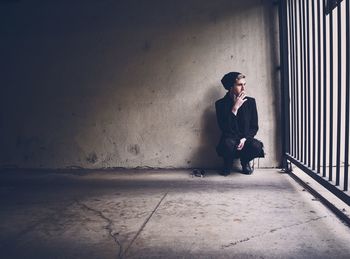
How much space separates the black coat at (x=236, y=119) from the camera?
4.35 meters

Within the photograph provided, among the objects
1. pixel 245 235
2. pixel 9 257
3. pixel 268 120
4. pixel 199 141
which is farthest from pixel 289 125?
pixel 9 257

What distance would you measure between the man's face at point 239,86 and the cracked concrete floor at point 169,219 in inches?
44.6

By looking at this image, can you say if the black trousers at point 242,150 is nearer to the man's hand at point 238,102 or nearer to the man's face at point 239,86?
the man's hand at point 238,102

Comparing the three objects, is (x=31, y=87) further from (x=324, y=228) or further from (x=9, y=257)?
(x=324, y=228)

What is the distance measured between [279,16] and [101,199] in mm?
3275

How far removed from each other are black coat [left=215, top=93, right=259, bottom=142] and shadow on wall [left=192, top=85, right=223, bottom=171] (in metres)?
0.29

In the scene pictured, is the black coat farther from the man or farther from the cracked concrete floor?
the cracked concrete floor

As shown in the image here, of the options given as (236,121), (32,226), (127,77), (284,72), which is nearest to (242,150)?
(236,121)

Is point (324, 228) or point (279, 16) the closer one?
point (324, 228)

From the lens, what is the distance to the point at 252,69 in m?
4.54

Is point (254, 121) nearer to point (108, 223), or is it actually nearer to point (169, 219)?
point (169, 219)

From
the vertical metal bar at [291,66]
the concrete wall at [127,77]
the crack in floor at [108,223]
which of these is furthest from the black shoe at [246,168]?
the crack in floor at [108,223]

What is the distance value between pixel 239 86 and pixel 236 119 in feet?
1.47

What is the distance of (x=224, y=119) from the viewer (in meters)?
4.39
